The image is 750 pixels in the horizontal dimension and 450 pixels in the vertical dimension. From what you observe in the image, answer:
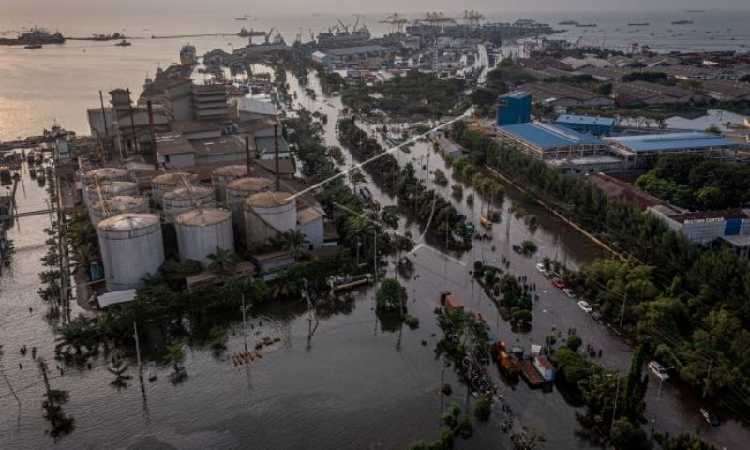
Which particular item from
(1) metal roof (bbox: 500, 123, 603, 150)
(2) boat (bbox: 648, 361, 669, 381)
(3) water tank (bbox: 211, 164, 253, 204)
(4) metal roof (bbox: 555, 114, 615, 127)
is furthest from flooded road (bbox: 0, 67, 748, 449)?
(4) metal roof (bbox: 555, 114, 615, 127)

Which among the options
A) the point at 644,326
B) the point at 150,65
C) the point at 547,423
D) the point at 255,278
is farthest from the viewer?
the point at 150,65

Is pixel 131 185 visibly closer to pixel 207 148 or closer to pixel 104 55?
pixel 207 148

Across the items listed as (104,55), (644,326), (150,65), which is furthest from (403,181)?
(104,55)

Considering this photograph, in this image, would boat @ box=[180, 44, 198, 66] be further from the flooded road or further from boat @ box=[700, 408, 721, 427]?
boat @ box=[700, 408, 721, 427]

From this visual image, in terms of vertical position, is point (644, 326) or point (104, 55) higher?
point (104, 55)

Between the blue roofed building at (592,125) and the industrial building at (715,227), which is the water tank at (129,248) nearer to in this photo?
the industrial building at (715,227)

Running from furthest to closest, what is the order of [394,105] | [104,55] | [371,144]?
[104,55] → [394,105] → [371,144]
